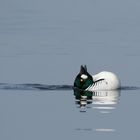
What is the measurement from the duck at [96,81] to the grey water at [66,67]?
0.28m

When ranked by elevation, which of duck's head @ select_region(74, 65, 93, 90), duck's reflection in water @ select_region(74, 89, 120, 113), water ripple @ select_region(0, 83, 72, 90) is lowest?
duck's reflection in water @ select_region(74, 89, 120, 113)

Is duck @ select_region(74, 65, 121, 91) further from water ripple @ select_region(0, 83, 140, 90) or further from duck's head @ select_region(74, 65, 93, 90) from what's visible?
water ripple @ select_region(0, 83, 140, 90)

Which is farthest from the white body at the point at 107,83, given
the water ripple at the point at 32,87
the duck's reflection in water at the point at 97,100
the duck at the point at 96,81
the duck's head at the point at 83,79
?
the water ripple at the point at 32,87

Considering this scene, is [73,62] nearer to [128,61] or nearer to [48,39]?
[128,61]

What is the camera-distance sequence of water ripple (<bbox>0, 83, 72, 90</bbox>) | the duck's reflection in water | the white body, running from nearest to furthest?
the duck's reflection in water → water ripple (<bbox>0, 83, 72, 90</bbox>) → the white body

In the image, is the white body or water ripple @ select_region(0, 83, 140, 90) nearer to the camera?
water ripple @ select_region(0, 83, 140, 90)

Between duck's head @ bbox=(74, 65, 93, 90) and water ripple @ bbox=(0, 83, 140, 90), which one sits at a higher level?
duck's head @ bbox=(74, 65, 93, 90)

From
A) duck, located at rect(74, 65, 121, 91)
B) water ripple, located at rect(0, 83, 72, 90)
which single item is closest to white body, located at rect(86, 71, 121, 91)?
duck, located at rect(74, 65, 121, 91)

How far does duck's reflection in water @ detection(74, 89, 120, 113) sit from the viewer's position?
100ft

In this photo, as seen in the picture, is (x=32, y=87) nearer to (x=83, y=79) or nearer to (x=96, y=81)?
(x=83, y=79)

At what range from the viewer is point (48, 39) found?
1885 inches

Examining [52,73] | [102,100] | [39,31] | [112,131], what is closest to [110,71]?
[52,73]

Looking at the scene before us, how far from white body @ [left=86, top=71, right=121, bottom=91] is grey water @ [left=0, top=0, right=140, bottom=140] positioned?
0.99 ft

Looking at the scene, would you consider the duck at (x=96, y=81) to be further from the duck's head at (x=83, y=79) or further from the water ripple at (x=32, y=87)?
the water ripple at (x=32, y=87)
